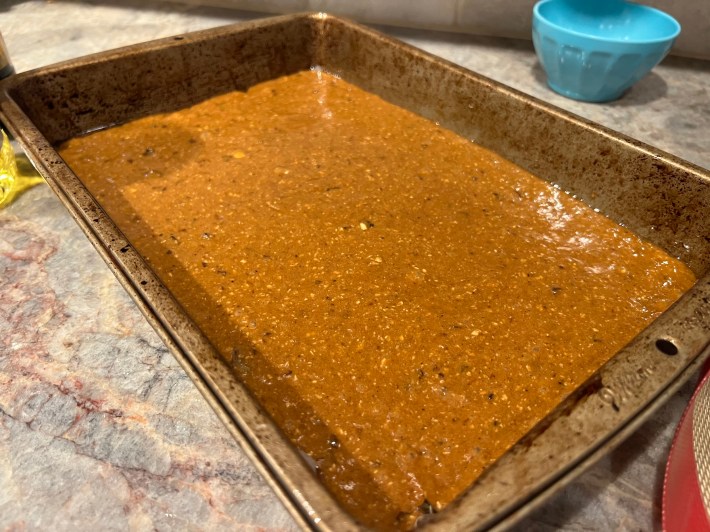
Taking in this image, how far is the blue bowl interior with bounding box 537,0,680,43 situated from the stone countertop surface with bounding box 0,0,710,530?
1045mm

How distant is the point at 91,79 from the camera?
110cm

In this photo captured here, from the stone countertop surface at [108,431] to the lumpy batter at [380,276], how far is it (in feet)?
0.26

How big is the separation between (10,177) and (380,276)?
0.71 m

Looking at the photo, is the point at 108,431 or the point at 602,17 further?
the point at 602,17

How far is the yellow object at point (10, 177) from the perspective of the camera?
0.99 meters

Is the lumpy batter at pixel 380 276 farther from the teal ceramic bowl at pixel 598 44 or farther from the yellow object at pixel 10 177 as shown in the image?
the teal ceramic bowl at pixel 598 44

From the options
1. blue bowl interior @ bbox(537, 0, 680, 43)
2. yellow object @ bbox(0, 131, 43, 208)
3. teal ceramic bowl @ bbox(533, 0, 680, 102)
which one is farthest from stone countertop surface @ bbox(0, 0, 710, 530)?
blue bowl interior @ bbox(537, 0, 680, 43)

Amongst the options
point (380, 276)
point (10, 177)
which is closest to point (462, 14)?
point (380, 276)

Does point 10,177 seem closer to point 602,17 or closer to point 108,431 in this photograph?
point 108,431

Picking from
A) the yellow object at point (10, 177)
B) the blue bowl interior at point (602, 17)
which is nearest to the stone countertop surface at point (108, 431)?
the yellow object at point (10, 177)

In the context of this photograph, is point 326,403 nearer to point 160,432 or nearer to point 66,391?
point 160,432

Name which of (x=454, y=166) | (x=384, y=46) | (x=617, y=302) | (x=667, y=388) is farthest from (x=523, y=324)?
(x=384, y=46)

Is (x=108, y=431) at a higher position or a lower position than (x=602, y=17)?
lower

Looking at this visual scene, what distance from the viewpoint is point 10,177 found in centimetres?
101
